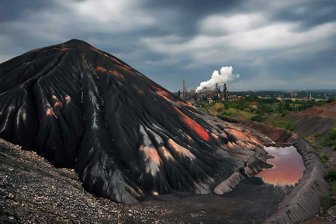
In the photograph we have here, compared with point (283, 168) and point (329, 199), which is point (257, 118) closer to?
point (283, 168)

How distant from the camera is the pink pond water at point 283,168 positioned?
46750 mm

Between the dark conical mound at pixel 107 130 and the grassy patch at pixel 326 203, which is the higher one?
the dark conical mound at pixel 107 130

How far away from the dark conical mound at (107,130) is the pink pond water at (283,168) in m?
4.52

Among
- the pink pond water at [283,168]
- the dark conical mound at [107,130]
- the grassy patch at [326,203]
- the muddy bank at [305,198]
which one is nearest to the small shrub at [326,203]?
the grassy patch at [326,203]

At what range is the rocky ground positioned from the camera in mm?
23656

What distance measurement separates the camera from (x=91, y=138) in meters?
40.0

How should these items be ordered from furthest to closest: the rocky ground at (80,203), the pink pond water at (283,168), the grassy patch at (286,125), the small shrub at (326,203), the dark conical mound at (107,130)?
1. the grassy patch at (286,125)
2. the pink pond water at (283,168)
3. the dark conical mound at (107,130)
4. the small shrub at (326,203)
5. the rocky ground at (80,203)

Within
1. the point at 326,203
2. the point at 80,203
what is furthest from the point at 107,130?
the point at 326,203

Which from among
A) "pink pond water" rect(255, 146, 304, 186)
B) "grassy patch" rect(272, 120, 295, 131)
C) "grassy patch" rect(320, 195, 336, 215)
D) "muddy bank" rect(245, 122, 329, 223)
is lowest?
"pink pond water" rect(255, 146, 304, 186)

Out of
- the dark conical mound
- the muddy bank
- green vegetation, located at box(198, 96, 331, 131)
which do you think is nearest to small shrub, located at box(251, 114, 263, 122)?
green vegetation, located at box(198, 96, 331, 131)

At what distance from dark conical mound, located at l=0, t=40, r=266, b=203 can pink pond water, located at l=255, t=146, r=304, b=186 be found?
4.52 m

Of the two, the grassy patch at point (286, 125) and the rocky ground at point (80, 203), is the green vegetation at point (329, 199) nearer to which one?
the rocky ground at point (80, 203)

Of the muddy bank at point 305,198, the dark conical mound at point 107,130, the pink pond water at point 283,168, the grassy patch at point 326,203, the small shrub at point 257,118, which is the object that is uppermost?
the dark conical mound at point 107,130

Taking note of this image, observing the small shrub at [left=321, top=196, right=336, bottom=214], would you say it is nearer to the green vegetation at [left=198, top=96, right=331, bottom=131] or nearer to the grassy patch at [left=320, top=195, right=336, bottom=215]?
the grassy patch at [left=320, top=195, right=336, bottom=215]
